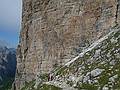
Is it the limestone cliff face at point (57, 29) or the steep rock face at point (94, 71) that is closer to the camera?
the steep rock face at point (94, 71)

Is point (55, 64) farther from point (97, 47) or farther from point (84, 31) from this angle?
point (97, 47)

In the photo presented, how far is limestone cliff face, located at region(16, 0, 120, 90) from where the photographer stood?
46.7 metres

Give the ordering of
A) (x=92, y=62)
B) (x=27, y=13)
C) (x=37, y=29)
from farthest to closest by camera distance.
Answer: (x=27, y=13), (x=37, y=29), (x=92, y=62)

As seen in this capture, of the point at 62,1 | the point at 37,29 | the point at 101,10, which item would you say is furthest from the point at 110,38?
the point at 37,29

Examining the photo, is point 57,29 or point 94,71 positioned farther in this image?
point 57,29

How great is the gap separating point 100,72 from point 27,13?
121ft

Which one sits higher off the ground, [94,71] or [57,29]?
[57,29]

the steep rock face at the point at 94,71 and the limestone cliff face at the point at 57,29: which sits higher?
the limestone cliff face at the point at 57,29

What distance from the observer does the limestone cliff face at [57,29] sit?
46.7 metres

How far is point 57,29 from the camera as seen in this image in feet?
181

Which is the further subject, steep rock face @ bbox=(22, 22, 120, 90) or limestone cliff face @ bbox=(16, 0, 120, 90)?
limestone cliff face @ bbox=(16, 0, 120, 90)

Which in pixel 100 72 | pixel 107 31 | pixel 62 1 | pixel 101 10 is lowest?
pixel 100 72

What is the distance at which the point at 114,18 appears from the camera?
44.0 metres

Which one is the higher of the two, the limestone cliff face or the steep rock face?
the limestone cliff face
